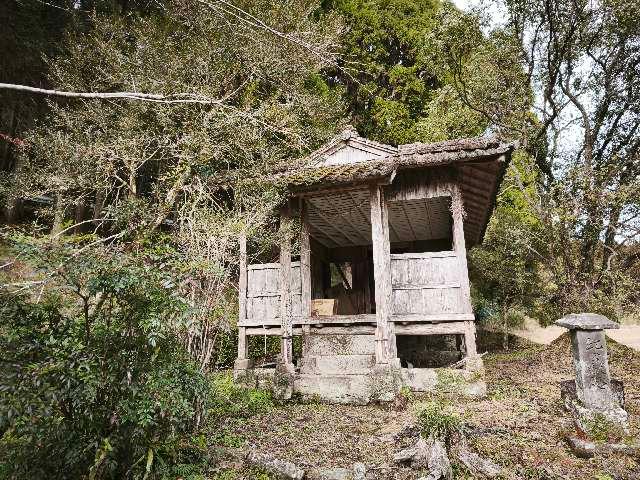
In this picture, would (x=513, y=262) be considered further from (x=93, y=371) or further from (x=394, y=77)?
(x=93, y=371)

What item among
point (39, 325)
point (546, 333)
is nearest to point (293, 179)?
point (39, 325)

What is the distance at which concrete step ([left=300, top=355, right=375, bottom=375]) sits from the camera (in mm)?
9203

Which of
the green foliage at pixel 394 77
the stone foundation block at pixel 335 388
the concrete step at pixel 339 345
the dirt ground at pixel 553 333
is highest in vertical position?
the green foliage at pixel 394 77

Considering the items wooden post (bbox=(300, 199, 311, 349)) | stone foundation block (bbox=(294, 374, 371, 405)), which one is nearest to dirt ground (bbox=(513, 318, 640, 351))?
stone foundation block (bbox=(294, 374, 371, 405))

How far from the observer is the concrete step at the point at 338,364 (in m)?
9.20

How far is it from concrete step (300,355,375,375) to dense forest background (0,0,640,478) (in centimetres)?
223

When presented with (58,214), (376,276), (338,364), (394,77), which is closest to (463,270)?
(376,276)

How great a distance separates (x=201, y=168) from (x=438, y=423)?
7.33 meters

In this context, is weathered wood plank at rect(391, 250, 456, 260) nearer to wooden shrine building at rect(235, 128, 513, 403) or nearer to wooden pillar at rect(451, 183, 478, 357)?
wooden shrine building at rect(235, 128, 513, 403)

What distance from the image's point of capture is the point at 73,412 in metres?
4.19

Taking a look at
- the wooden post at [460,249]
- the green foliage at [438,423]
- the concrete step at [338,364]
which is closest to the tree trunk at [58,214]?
the concrete step at [338,364]

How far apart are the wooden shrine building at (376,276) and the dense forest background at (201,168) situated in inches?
33.8

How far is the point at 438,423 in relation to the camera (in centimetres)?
531

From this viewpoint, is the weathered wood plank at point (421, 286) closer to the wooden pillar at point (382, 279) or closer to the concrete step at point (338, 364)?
the wooden pillar at point (382, 279)
